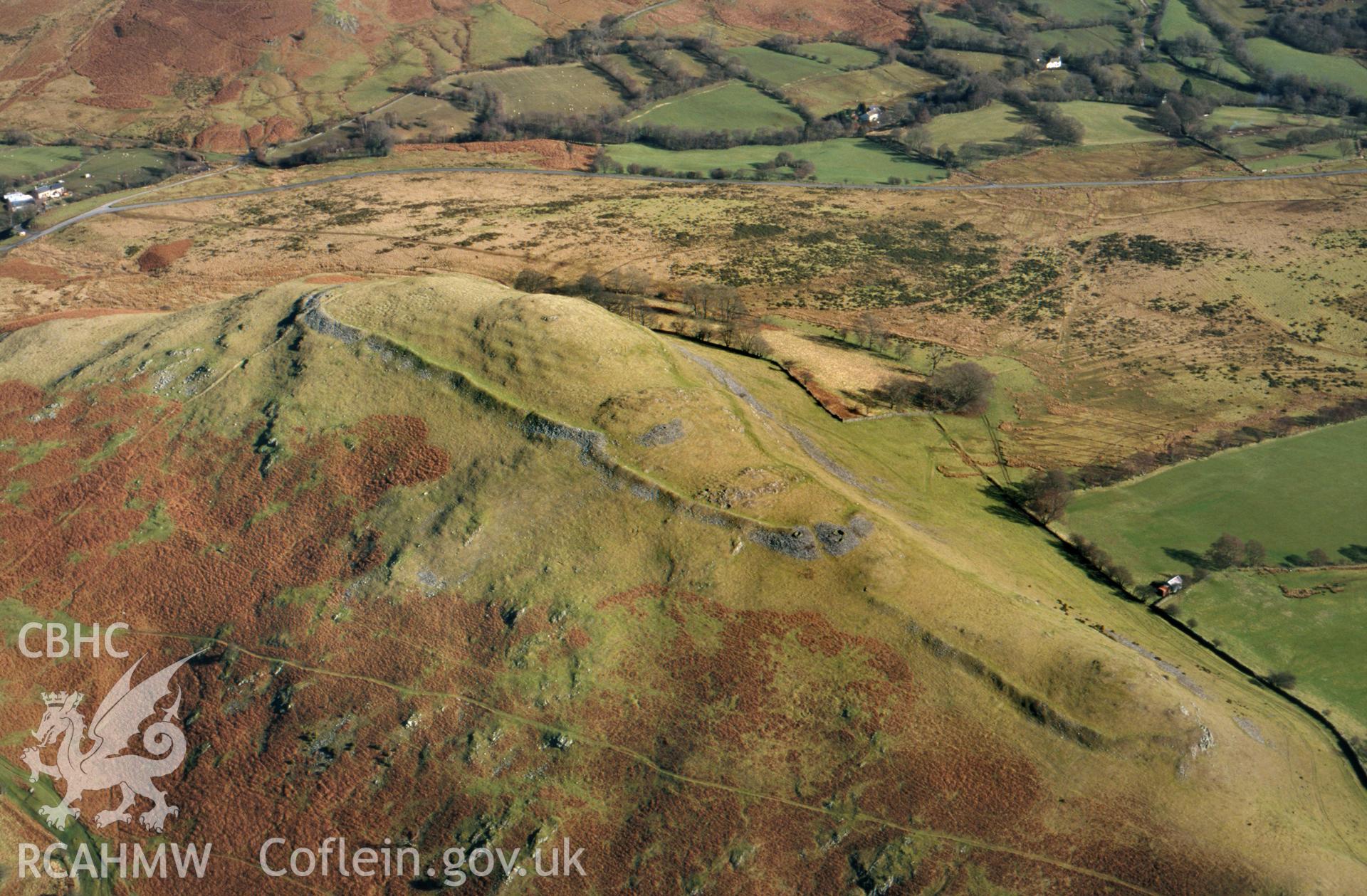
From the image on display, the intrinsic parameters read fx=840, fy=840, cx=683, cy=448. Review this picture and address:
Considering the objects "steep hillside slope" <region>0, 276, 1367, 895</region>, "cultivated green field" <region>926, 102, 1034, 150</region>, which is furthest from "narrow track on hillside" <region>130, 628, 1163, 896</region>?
"cultivated green field" <region>926, 102, 1034, 150</region>

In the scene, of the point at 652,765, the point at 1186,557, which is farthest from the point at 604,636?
the point at 1186,557

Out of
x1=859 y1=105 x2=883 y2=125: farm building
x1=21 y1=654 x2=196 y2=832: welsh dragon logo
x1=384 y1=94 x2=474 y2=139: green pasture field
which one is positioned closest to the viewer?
x1=21 y1=654 x2=196 y2=832: welsh dragon logo

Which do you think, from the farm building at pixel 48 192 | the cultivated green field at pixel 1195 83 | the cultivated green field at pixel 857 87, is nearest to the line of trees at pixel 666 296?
the cultivated green field at pixel 857 87

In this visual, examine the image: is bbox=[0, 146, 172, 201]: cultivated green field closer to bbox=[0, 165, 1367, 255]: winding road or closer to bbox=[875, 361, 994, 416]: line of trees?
bbox=[0, 165, 1367, 255]: winding road

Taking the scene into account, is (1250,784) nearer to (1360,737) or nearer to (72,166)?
(1360,737)

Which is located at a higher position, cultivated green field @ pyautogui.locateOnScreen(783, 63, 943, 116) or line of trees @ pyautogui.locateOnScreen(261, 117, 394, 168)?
line of trees @ pyautogui.locateOnScreen(261, 117, 394, 168)

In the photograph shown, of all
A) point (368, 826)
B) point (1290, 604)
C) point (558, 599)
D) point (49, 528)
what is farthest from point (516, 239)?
point (1290, 604)
